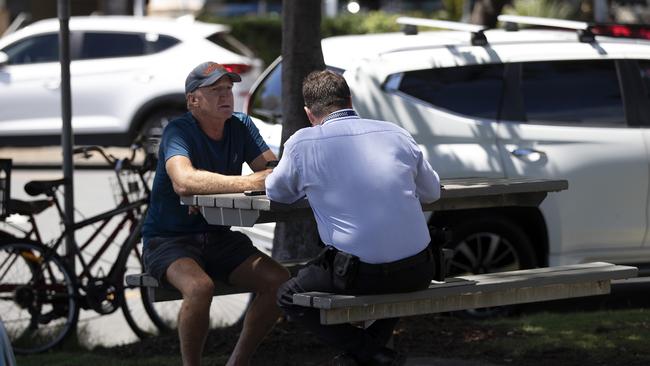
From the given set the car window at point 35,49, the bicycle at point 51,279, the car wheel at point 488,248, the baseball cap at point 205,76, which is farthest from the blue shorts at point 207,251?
the car window at point 35,49

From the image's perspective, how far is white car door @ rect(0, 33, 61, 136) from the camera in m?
16.3

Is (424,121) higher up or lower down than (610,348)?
higher up

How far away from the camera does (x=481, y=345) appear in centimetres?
687

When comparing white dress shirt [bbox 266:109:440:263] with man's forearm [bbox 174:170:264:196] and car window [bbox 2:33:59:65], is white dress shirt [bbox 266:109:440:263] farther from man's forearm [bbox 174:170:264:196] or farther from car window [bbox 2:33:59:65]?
car window [bbox 2:33:59:65]

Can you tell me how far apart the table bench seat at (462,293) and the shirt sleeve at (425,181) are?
0.39m

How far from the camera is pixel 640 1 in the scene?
23.3 meters

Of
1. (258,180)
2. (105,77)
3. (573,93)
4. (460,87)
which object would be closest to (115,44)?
(105,77)

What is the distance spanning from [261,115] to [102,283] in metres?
1.93

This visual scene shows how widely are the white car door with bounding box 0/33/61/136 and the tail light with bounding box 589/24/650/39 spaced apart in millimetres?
9144

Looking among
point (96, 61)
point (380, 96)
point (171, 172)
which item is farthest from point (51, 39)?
point (171, 172)

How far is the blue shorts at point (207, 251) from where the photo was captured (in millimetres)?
5918

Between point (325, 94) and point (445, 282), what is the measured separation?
98cm

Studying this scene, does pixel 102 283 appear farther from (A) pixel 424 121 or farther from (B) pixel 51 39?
(B) pixel 51 39

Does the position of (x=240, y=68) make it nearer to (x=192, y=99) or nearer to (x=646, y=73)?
(x=646, y=73)
